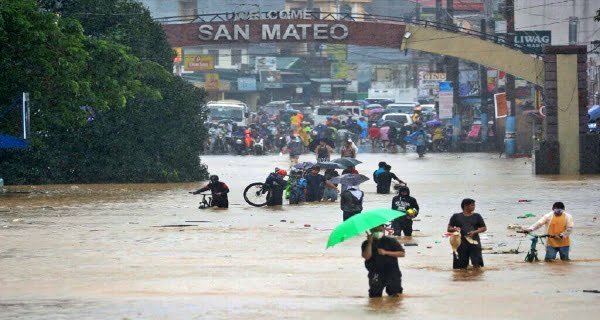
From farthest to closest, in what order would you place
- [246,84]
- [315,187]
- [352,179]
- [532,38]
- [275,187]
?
[246,84] → [532,38] → [315,187] → [275,187] → [352,179]

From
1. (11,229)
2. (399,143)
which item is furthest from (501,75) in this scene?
(11,229)

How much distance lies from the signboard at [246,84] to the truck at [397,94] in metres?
11.1

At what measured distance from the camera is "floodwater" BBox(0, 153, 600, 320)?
56.3 feet

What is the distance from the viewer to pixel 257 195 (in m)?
35.0

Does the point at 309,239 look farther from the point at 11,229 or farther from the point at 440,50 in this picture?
the point at 440,50

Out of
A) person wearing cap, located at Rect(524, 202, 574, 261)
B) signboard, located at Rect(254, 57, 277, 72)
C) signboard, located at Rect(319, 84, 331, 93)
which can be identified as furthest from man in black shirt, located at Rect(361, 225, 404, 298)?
signboard, located at Rect(319, 84, 331, 93)

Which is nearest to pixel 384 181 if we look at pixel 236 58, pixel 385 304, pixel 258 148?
pixel 385 304

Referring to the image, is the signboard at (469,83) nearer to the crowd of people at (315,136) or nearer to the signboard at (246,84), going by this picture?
the crowd of people at (315,136)

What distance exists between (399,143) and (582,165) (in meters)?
23.4

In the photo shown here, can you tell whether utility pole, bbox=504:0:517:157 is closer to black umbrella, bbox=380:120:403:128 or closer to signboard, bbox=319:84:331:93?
black umbrella, bbox=380:120:403:128

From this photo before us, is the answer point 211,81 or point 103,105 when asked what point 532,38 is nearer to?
point 103,105

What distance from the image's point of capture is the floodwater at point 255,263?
56.3 feet

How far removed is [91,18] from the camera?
46.4m

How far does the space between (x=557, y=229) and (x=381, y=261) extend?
191 inches
